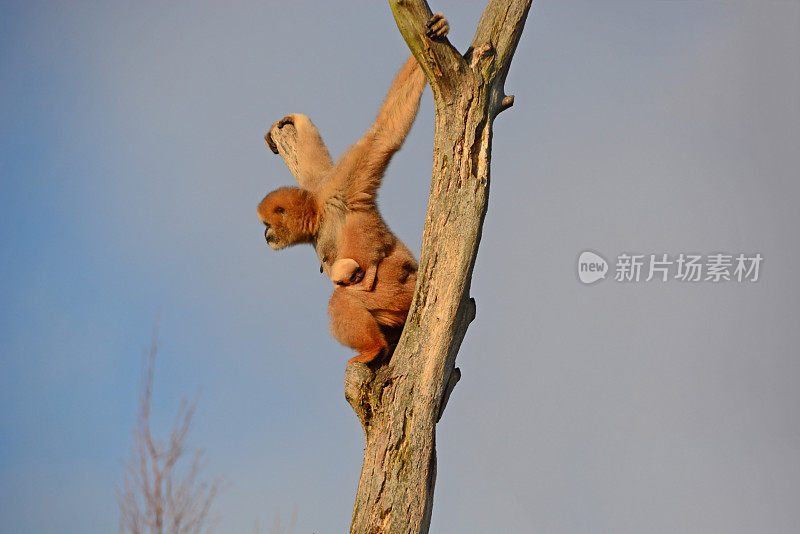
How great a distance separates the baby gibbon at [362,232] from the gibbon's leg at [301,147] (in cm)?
121

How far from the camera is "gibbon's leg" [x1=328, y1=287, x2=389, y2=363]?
5.43 m

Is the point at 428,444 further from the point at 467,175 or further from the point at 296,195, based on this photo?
the point at 296,195

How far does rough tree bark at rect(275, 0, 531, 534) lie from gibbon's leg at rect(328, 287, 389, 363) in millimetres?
408

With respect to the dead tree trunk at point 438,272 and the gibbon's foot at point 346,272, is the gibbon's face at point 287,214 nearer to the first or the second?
the gibbon's foot at point 346,272

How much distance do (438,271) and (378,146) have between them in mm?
1079

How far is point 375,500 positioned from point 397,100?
2753 mm

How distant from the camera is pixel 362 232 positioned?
18.3 ft

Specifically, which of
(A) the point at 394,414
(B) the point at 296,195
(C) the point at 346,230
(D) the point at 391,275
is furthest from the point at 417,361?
(B) the point at 296,195

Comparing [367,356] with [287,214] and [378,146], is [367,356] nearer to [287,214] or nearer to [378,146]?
[287,214]

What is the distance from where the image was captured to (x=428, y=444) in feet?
15.9

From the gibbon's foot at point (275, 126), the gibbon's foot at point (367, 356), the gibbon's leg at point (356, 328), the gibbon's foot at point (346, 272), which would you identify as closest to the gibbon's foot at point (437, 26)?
the gibbon's foot at point (346, 272)

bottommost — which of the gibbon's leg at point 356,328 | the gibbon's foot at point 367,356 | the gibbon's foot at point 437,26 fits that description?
the gibbon's foot at point 367,356

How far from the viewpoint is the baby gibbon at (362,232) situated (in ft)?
17.2

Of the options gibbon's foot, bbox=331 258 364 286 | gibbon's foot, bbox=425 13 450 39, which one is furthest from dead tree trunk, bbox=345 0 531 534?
gibbon's foot, bbox=331 258 364 286
